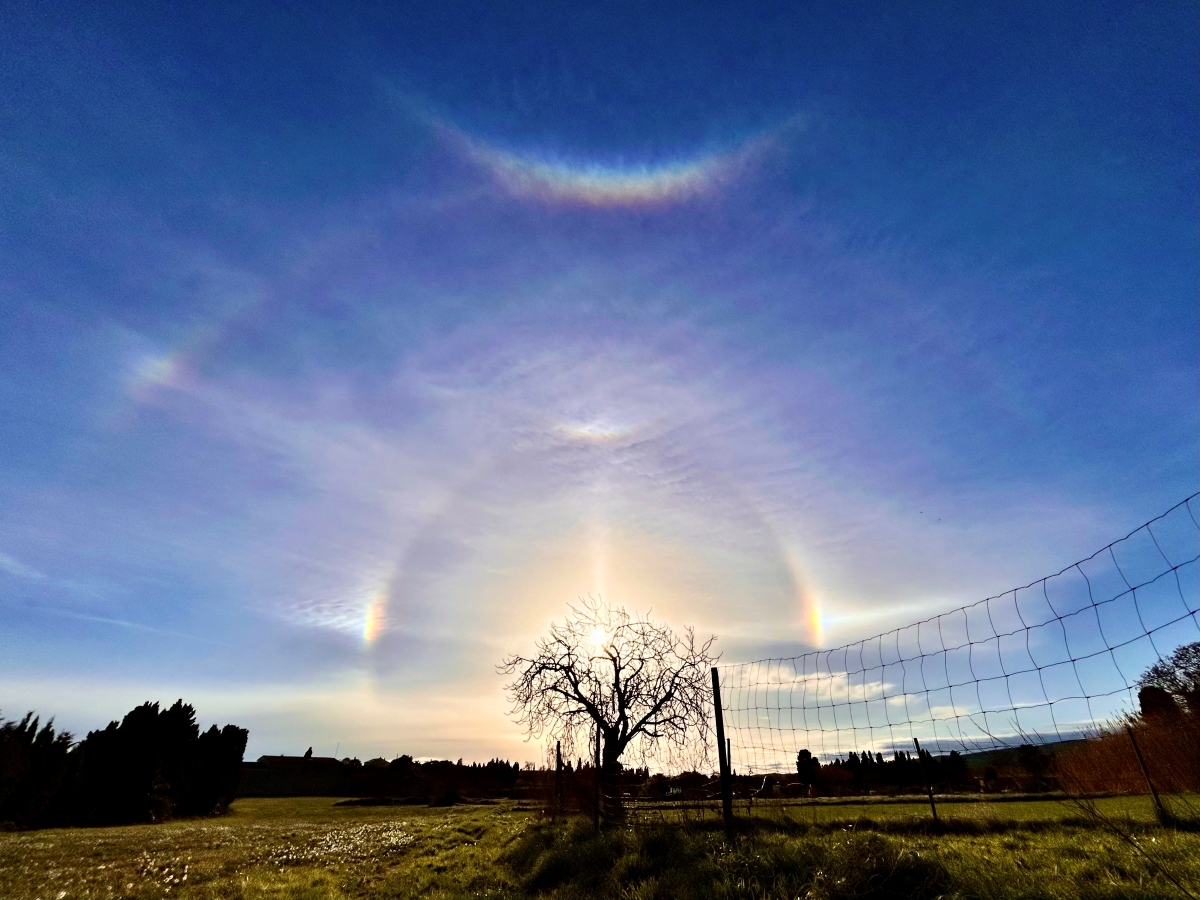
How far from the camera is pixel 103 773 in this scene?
4041 centimetres

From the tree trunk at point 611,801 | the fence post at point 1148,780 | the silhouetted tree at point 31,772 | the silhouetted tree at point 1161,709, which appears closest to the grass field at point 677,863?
the fence post at point 1148,780

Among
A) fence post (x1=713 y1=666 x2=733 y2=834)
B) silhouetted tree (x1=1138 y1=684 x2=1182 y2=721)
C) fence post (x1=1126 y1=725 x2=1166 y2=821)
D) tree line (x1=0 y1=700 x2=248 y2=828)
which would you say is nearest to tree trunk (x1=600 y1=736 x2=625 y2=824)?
fence post (x1=713 y1=666 x2=733 y2=834)

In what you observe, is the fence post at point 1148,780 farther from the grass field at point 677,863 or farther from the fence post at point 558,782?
the fence post at point 558,782

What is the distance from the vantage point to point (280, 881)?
1145cm

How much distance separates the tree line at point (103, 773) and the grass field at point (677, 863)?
89.9 ft

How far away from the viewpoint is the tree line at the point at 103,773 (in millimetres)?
37969

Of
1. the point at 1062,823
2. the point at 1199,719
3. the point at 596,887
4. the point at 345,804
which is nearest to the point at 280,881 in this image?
the point at 596,887

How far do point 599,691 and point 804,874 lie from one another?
22.6 m

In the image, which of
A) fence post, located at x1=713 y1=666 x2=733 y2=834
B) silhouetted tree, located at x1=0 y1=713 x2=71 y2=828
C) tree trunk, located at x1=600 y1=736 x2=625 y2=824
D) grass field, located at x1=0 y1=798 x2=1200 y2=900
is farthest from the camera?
silhouetted tree, located at x1=0 y1=713 x2=71 y2=828

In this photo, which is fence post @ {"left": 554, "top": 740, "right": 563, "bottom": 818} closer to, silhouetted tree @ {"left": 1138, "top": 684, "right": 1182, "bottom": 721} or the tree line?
silhouetted tree @ {"left": 1138, "top": 684, "right": 1182, "bottom": 721}

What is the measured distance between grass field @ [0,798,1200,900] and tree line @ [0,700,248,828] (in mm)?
27388

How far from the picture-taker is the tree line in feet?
125

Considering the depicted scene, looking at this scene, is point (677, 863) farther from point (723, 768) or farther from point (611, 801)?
point (611, 801)

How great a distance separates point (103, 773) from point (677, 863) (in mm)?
49201
